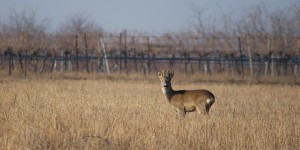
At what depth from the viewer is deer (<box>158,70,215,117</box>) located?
12258 mm

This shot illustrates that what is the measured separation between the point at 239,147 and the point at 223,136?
0.81 metres

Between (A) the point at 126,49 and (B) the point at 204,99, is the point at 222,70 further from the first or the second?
(B) the point at 204,99

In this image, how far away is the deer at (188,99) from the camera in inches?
483

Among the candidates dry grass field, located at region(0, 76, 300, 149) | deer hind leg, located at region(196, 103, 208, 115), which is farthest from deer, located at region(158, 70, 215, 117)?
dry grass field, located at region(0, 76, 300, 149)

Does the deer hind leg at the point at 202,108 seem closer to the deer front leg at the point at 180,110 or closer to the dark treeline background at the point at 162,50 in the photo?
the deer front leg at the point at 180,110

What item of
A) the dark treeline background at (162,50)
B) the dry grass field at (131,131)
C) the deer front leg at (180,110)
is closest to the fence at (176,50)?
the dark treeline background at (162,50)

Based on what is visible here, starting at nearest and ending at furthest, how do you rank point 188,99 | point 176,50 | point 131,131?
point 131,131 → point 188,99 → point 176,50

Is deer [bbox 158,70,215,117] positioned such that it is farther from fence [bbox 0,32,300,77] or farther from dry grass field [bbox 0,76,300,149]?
fence [bbox 0,32,300,77]

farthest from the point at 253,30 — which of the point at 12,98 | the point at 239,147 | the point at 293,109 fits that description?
the point at 239,147

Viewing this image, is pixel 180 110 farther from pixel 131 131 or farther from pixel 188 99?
pixel 131 131

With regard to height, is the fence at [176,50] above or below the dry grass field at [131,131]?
above

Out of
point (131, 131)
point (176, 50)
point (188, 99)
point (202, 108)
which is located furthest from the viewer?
point (176, 50)

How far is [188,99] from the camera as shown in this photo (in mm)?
12625

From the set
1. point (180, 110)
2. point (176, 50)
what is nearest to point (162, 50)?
point (176, 50)
